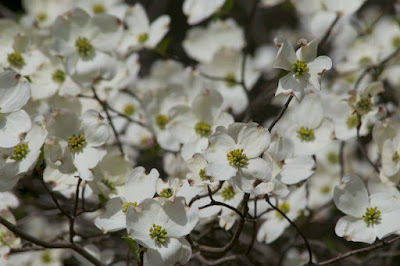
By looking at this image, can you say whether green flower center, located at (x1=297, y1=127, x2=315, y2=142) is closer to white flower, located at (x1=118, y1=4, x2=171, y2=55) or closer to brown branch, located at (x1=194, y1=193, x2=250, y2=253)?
brown branch, located at (x1=194, y1=193, x2=250, y2=253)

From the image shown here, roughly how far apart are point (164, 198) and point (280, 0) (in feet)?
2.79

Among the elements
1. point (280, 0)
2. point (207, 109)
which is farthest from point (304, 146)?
point (280, 0)

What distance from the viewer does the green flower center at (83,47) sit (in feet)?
4.30

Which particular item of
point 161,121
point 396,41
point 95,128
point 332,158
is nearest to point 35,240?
point 95,128

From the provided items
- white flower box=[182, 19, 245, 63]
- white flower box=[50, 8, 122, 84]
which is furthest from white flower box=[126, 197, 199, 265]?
white flower box=[182, 19, 245, 63]

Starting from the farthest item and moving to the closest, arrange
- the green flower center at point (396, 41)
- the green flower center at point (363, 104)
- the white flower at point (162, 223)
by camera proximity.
→ the green flower center at point (396, 41), the green flower center at point (363, 104), the white flower at point (162, 223)

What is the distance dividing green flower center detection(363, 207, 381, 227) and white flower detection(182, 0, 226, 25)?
588 millimetres

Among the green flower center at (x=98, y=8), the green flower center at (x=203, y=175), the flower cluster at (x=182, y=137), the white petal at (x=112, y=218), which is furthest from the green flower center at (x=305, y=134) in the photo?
the green flower center at (x=98, y=8)

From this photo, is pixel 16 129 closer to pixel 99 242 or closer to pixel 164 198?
pixel 164 198

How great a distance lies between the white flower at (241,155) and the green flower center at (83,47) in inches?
18.3

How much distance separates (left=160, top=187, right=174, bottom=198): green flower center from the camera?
987 mm

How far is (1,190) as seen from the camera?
1.04 meters

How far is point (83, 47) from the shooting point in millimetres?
1314

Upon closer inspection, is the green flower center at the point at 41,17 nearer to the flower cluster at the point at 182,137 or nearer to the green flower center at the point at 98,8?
the flower cluster at the point at 182,137
